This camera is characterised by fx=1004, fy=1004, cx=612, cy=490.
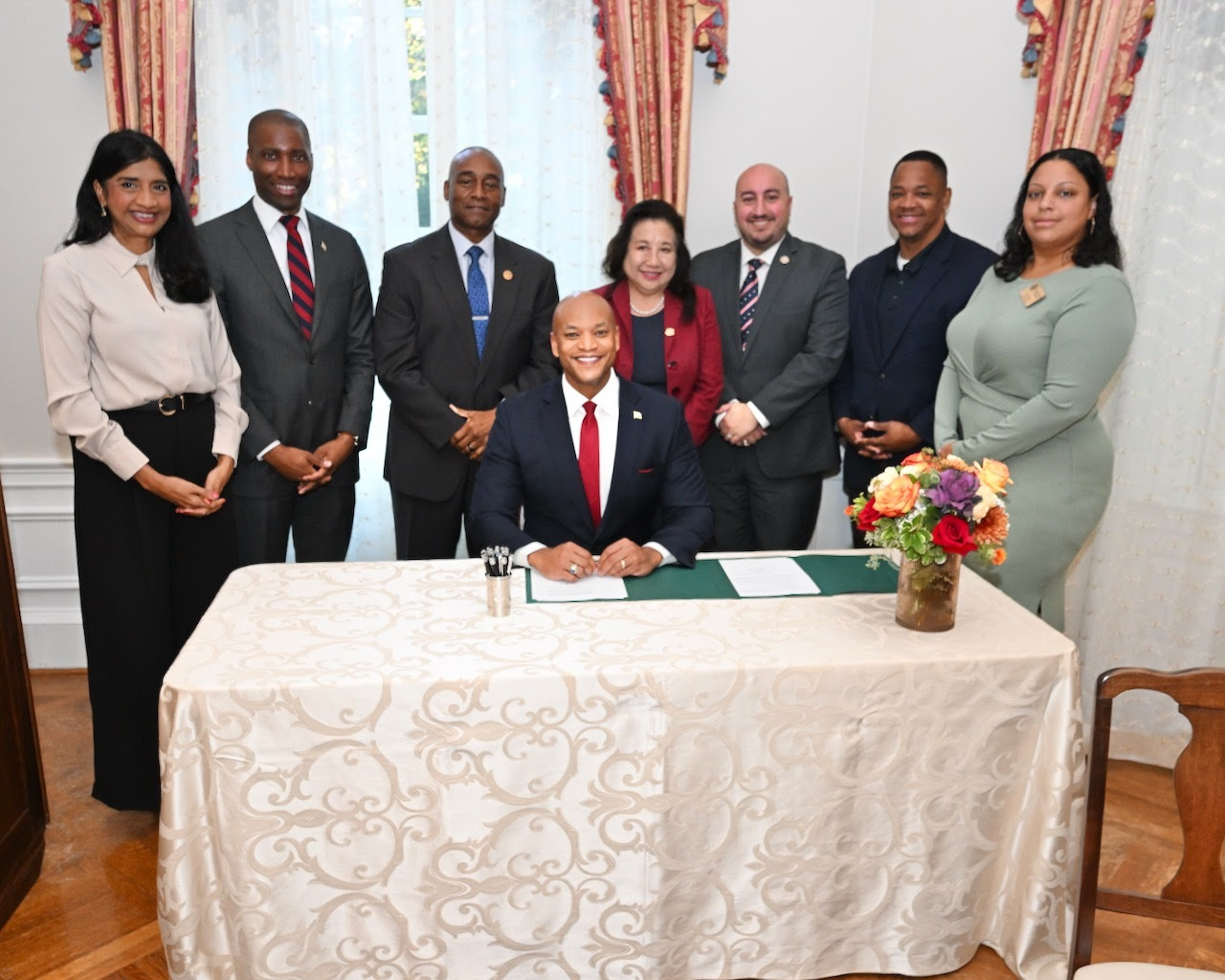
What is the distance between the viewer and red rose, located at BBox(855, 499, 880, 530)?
216 centimetres

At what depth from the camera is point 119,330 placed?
2727mm

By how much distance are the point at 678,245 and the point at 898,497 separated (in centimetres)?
163

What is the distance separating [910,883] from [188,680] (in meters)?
1.56

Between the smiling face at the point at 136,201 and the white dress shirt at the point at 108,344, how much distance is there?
0.15 ft

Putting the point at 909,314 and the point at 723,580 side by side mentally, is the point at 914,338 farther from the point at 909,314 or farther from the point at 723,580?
the point at 723,580

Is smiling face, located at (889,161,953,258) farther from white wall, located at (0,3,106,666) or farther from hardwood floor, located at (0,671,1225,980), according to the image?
white wall, located at (0,3,106,666)

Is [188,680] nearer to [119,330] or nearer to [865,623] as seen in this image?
[119,330]

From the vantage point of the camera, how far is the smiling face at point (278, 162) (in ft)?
10.5

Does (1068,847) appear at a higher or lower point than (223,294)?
lower

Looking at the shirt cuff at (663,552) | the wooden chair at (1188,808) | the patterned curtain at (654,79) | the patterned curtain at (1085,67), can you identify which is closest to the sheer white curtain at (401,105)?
→ the patterned curtain at (654,79)

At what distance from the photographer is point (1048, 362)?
2.86 metres

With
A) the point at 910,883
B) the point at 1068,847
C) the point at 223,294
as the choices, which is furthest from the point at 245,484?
the point at 1068,847

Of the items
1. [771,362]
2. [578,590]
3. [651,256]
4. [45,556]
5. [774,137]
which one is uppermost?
[774,137]

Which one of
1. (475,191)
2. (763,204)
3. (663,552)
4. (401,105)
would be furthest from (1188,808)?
(401,105)
